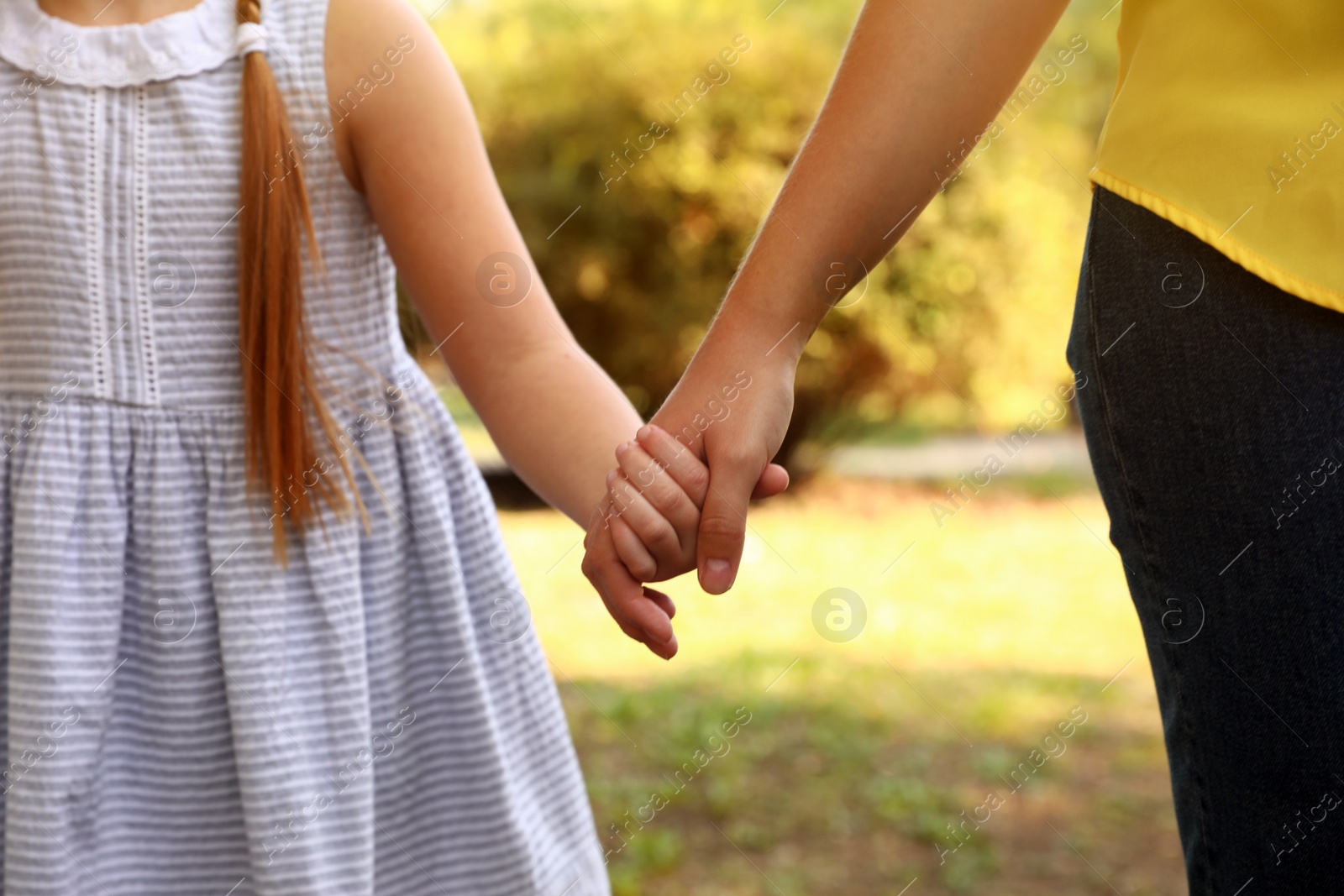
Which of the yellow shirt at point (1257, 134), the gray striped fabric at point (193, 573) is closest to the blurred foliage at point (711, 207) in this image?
the gray striped fabric at point (193, 573)

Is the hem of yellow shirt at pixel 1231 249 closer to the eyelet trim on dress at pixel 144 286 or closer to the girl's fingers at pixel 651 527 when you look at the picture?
the girl's fingers at pixel 651 527

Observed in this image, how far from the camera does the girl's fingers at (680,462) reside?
137 cm

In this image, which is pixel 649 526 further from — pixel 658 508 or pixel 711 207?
pixel 711 207

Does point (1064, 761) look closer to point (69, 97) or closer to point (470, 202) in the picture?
point (470, 202)

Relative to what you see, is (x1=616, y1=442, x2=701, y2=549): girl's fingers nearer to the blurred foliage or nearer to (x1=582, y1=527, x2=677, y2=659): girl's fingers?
(x1=582, y1=527, x2=677, y2=659): girl's fingers

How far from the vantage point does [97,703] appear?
146cm

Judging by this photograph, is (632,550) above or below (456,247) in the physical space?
below

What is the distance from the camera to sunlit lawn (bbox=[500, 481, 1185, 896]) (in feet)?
11.2

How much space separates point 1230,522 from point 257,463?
1.12 metres

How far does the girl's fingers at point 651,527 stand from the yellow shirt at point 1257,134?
0.61 metres

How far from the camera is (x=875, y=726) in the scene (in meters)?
4.25

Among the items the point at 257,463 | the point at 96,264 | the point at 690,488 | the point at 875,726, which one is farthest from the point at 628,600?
the point at 875,726

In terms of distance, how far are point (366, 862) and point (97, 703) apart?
0.38 meters

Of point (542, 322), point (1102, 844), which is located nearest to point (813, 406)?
point (1102, 844)
